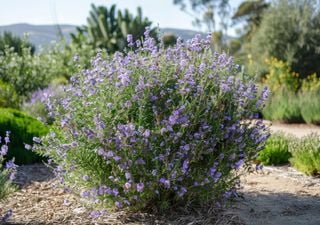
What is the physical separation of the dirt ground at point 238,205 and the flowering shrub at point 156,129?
207 millimetres

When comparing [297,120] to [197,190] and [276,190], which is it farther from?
[197,190]

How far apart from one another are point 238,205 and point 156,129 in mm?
1485

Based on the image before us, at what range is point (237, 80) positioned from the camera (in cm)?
465

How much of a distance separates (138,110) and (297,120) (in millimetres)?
10177

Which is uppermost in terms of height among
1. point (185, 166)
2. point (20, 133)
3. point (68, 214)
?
point (185, 166)

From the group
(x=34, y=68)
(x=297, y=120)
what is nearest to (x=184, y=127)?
(x=297, y=120)

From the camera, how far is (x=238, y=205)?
5047mm

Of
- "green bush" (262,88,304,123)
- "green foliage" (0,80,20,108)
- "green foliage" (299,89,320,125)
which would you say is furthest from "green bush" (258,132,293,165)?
"green foliage" (0,80,20,108)

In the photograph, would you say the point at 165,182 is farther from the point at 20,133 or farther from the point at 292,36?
the point at 292,36

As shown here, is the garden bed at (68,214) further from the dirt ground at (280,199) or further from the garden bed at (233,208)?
the dirt ground at (280,199)

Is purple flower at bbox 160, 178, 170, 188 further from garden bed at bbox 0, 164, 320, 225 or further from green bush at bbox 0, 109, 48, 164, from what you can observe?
green bush at bbox 0, 109, 48, 164

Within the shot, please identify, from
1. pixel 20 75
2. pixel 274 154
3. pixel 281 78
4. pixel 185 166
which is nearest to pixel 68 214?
pixel 185 166

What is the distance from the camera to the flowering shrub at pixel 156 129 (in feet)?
13.1

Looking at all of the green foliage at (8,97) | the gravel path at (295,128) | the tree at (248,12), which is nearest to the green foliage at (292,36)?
the gravel path at (295,128)
